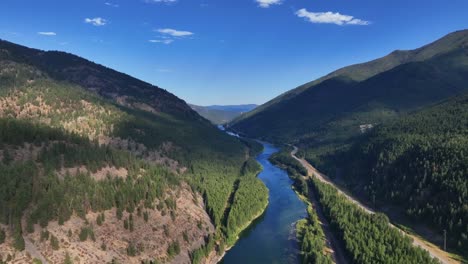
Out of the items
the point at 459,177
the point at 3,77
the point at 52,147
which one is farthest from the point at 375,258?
the point at 3,77

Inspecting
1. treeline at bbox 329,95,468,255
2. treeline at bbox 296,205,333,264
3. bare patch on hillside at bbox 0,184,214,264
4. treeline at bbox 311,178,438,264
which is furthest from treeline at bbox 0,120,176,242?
treeline at bbox 329,95,468,255

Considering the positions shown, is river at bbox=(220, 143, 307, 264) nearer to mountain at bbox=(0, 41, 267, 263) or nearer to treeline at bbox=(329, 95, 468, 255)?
mountain at bbox=(0, 41, 267, 263)

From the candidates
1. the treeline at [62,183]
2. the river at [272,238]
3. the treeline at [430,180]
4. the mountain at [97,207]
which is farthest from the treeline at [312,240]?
the treeline at [62,183]

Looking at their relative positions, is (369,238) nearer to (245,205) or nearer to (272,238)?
(272,238)

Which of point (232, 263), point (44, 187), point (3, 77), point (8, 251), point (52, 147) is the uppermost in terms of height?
point (3, 77)

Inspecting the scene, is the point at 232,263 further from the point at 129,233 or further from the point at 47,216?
the point at 47,216

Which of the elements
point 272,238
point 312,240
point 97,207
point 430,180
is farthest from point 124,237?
point 430,180

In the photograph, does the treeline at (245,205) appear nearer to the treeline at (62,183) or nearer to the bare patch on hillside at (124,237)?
the bare patch on hillside at (124,237)
